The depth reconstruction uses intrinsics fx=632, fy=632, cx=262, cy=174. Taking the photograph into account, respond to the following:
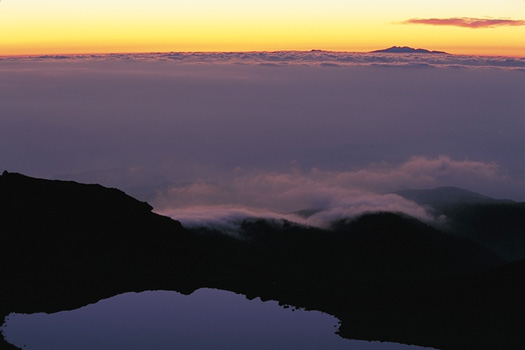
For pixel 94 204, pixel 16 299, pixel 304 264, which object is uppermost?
pixel 94 204

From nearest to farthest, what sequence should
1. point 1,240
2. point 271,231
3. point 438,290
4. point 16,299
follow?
point 16,299, point 1,240, point 438,290, point 271,231

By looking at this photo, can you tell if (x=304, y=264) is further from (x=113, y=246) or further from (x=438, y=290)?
(x=113, y=246)

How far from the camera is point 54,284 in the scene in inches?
4075

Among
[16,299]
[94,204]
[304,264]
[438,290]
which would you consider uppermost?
[94,204]

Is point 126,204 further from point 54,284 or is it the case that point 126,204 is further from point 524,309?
point 524,309

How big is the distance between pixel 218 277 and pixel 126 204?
23227 mm

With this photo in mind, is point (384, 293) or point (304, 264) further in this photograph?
point (304, 264)

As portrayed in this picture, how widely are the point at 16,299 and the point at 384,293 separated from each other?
221 feet

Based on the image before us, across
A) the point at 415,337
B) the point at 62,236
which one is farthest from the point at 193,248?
the point at 415,337

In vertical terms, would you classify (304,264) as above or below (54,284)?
below

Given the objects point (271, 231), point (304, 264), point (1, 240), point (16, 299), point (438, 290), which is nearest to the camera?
point (16, 299)

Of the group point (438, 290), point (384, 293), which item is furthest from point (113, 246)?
point (438, 290)

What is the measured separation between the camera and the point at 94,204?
122 meters

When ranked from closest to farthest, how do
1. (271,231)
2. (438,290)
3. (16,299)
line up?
(16,299) → (438,290) → (271,231)
